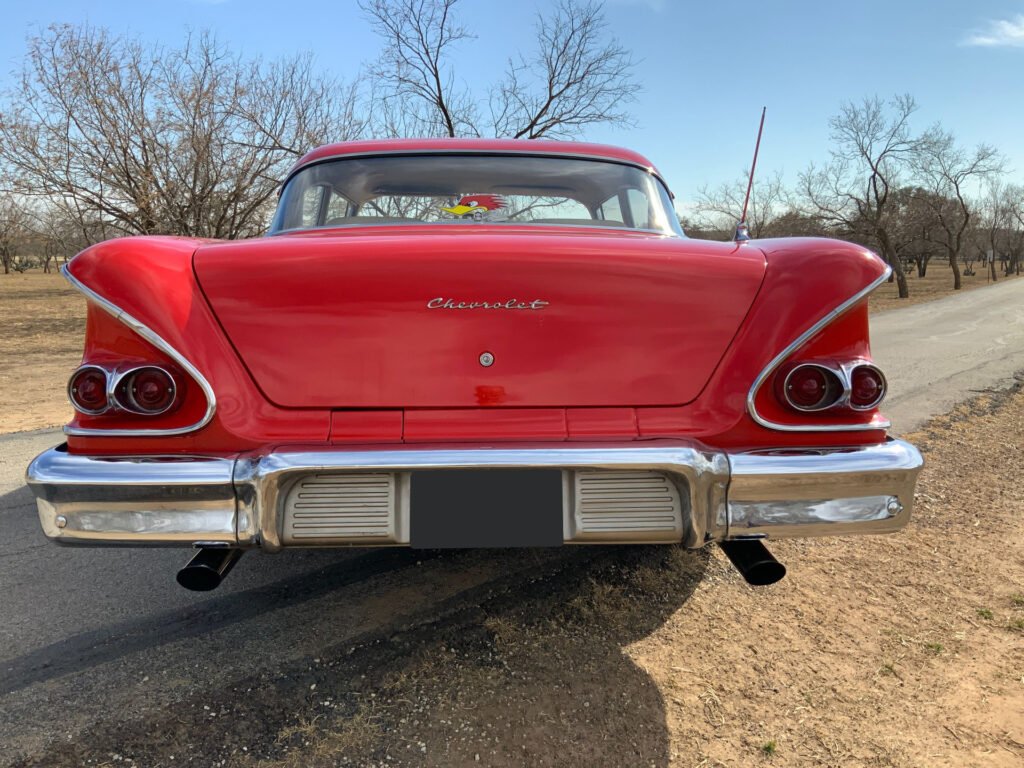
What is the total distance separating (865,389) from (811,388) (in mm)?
171

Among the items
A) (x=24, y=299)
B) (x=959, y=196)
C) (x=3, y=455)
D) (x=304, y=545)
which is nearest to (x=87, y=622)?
(x=304, y=545)

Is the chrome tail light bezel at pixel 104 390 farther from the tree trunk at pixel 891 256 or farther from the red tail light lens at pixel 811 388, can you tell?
the tree trunk at pixel 891 256

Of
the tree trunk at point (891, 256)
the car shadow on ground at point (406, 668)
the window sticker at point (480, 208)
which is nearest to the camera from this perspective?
the car shadow on ground at point (406, 668)

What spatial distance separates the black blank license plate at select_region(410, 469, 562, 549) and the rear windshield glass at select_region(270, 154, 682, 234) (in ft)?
5.11

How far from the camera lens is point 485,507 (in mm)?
1878

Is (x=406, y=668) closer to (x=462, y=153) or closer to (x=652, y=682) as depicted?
(x=652, y=682)

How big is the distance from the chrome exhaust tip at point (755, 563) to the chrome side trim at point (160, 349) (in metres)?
1.67

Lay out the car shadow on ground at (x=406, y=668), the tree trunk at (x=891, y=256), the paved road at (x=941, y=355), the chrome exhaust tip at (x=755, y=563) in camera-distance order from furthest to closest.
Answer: the tree trunk at (x=891, y=256) → the paved road at (x=941, y=355) → the chrome exhaust tip at (x=755, y=563) → the car shadow on ground at (x=406, y=668)

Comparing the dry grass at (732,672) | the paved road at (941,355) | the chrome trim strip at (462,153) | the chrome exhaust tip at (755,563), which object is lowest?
the dry grass at (732,672)

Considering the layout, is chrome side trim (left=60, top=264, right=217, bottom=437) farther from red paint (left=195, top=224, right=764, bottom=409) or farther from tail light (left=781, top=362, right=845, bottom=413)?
tail light (left=781, top=362, right=845, bottom=413)

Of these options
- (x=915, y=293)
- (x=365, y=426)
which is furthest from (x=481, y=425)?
(x=915, y=293)

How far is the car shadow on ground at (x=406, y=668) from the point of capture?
6.25ft

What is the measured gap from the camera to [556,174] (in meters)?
3.23

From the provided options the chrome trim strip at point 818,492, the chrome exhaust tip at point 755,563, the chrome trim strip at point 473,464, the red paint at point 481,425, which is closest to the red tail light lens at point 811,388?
the chrome trim strip at point 818,492
